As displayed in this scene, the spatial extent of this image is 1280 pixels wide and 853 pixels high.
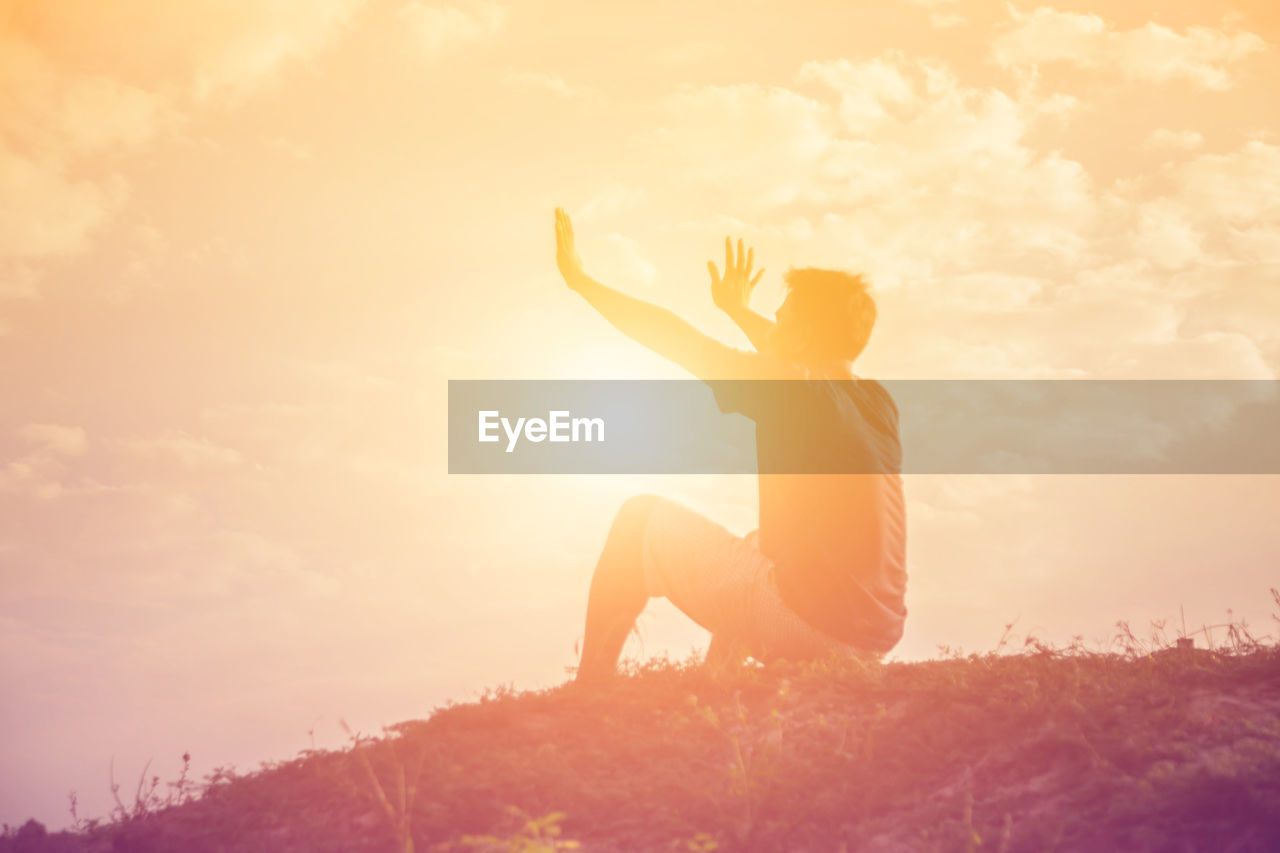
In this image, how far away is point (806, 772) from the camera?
5262 mm

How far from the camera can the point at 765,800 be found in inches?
196

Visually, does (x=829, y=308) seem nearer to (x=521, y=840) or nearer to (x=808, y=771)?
(x=808, y=771)

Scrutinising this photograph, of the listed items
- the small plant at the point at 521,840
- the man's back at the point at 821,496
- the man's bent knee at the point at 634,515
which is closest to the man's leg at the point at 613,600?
the man's bent knee at the point at 634,515

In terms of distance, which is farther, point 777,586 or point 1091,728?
point 777,586

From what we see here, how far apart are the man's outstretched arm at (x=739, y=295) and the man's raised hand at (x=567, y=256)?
39.7 inches

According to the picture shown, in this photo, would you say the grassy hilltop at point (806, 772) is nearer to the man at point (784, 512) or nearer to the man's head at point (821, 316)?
the man at point (784, 512)

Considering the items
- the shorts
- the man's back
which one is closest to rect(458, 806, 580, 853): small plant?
the shorts

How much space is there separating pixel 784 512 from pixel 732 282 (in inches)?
71.2

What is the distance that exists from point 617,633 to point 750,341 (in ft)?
7.62

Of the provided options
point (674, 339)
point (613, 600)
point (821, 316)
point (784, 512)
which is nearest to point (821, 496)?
point (784, 512)

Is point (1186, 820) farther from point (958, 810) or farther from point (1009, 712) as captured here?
point (1009, 712)

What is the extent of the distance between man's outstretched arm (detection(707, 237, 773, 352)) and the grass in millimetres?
2399

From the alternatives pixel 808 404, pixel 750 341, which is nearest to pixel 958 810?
pixel 808 404

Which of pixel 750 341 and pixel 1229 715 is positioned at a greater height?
pixel 750 341
